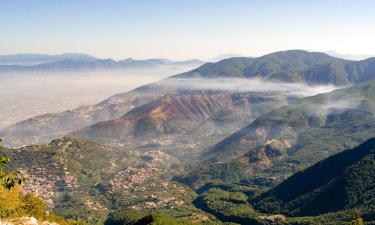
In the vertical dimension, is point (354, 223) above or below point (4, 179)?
below

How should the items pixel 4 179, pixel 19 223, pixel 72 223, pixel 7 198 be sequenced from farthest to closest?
pixel 72 223 → pixel 7 198 → pixel 19 223 → pixel 4 179

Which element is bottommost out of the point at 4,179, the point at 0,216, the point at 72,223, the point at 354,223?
the point at 72,223

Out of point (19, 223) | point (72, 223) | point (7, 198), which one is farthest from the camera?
point (72, 223)

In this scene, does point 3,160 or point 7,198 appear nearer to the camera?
point 3,160

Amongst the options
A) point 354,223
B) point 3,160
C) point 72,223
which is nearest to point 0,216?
point 3,160

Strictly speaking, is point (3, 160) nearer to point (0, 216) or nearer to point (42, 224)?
point (0, 216)

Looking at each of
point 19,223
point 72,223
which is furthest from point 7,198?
point 72,223

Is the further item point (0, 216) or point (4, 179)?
point (0, 216)

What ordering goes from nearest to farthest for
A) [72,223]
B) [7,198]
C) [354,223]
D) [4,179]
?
[4,179]
[7,198]
[354,223]
[72,223]

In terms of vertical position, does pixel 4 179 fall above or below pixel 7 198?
above
